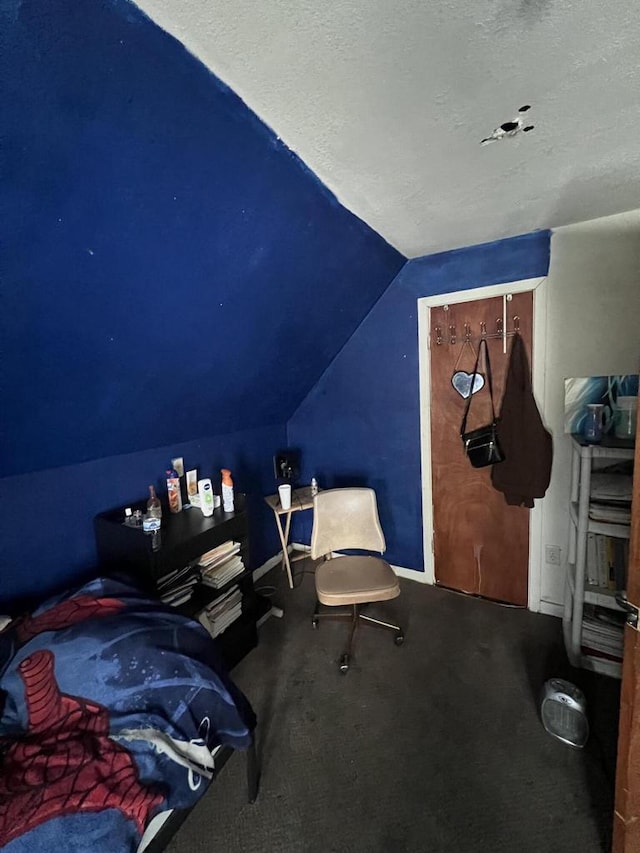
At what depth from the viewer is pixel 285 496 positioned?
8.75 ft

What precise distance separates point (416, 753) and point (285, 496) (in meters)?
1.58

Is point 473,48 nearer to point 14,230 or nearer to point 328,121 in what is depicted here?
point 328,121

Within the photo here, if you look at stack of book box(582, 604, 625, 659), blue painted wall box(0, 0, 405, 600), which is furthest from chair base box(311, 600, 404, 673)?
blue painted wall box(0, 0, 405, 600)

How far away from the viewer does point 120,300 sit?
1.28 meters

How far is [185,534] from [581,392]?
2337 millimetres

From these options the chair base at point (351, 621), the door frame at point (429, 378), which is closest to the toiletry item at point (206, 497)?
the chair base at point (351, 621)

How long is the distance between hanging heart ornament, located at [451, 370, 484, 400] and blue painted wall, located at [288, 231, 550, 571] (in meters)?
0.28

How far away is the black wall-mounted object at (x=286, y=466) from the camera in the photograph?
2928 mm

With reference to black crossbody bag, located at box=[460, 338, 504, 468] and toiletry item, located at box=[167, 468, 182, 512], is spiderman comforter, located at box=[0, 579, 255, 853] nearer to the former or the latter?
toiletry item, located at box=[167, 468, 182, 512]

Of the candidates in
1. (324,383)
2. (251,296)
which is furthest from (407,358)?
(251,296)

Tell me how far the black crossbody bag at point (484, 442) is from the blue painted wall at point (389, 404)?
394 millimetres

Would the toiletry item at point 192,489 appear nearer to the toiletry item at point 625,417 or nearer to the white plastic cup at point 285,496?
the white plastic cup at point 285,496

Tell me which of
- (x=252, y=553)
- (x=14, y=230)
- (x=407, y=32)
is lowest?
(x=252, y=553)

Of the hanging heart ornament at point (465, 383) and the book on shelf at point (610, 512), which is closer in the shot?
the book on shelf at point (610, 512)
